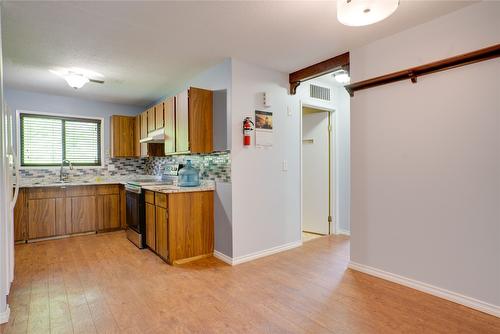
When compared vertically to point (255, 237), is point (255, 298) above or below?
below

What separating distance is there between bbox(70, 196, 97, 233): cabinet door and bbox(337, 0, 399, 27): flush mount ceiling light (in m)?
4.55

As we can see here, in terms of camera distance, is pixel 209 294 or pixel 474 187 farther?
pixel 209 294

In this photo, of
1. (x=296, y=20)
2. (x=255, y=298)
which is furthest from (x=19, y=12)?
(x=255, y=298)

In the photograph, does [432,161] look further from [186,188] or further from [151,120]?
[151,120]

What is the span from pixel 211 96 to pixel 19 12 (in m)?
1.83

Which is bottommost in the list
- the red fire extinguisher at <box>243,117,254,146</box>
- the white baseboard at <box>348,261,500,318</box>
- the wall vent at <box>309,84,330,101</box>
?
the white baseboard at <box>348,261,500,318</box>

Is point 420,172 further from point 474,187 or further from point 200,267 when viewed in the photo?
point 200,267

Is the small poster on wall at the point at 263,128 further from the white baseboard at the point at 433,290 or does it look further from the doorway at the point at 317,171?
the white baseboard at the point at 433,290

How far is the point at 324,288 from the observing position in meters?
2.45

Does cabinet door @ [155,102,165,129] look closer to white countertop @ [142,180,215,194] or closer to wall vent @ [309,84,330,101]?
white countertop @ [142,180,215,194]

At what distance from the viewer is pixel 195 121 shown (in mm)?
3162

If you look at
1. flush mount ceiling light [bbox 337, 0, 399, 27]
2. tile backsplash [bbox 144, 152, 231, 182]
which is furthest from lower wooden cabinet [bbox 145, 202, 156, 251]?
flush mount ceiling light [bbox 337, 0, 399, 27]

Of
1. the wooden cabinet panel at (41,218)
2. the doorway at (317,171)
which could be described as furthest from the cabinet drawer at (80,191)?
the doorway at (317,171)

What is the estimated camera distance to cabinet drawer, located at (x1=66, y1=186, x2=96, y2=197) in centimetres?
430
